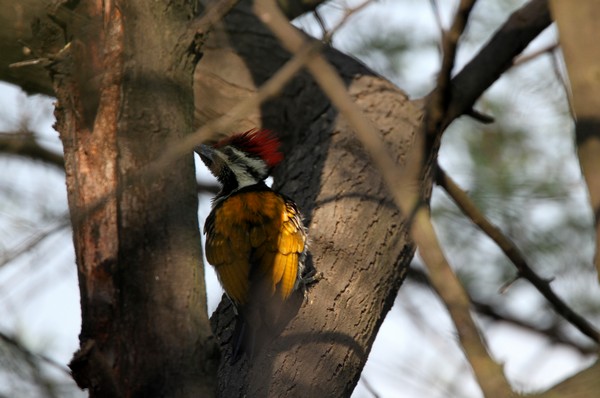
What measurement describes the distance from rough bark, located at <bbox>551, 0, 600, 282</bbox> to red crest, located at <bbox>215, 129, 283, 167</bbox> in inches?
123

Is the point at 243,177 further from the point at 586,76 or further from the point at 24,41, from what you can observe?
the point at 586,76

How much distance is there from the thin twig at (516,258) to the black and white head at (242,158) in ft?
3.55

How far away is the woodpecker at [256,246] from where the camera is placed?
14.8ft

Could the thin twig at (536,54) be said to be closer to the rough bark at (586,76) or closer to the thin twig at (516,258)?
the thin twig at (516,258)

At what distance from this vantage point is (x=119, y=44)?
3.59 metres

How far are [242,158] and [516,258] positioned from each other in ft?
5.96

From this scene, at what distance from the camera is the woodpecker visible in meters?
4.50

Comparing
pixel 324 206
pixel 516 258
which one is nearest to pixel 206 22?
pixel 324 206

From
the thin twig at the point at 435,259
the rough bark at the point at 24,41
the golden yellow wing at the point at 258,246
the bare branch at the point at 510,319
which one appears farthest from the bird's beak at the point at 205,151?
the thin twig at the point at 435,259

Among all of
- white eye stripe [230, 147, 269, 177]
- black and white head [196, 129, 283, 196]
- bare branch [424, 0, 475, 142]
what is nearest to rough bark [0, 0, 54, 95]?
black and white head [196, 129, 283, 196]

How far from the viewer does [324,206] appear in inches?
191

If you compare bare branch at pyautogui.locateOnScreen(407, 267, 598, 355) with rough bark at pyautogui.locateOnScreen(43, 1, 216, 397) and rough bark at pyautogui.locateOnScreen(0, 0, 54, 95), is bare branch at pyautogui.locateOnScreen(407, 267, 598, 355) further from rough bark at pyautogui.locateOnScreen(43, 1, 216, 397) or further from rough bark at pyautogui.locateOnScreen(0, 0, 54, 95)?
rough bark at pyautogui.locateOnScreen(43, 1, 216, 397)

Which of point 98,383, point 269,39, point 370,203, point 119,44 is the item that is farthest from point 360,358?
point 269,39

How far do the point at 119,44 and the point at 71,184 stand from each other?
2.05 ft
